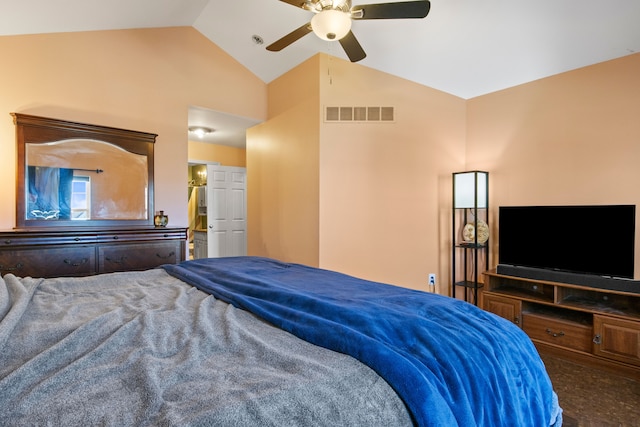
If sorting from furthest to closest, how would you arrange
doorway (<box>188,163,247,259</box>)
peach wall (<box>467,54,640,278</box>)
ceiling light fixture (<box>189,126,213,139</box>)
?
doorway (<box>188,163,247,259</box>)
ceiling light fixture (<box>189,126,213,139</box>)
peach wall (<box>467,54,640,278</box>)

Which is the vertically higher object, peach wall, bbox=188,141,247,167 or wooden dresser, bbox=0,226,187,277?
peach wall, bbox=188,141,247,167

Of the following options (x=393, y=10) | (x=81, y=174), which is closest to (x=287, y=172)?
(x=81, y=174)

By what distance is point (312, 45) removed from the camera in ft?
11.8

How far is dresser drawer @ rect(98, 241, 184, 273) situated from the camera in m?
2.94

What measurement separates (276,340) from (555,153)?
11.7ft

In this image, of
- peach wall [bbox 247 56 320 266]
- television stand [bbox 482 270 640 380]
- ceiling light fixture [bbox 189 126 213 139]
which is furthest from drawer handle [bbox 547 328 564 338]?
ceiling light fixture [bbox 189 126 213 139]

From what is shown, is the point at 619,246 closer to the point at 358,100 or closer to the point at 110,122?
the point at 358,100

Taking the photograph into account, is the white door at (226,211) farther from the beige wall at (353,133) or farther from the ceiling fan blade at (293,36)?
the ceiling fan blade at (293,36)

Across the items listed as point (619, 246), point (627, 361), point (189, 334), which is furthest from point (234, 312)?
point (619, 246)

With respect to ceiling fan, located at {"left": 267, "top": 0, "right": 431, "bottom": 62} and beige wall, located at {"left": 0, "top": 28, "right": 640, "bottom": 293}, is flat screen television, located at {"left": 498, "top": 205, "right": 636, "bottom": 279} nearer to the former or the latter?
beige wall, located at {"left": 0, "top": 28, "right": 640, "bottom": 293}

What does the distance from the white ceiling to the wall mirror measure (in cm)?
91

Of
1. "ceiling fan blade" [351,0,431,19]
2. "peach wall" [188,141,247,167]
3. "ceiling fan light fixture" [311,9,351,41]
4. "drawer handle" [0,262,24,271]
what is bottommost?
"drawer handle" [0,262,24,271]

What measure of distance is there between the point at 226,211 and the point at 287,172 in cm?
183

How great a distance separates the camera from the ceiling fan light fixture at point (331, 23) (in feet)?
6.92
